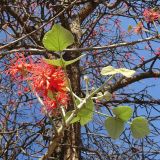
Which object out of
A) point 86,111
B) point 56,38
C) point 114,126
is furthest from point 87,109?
point 56,38

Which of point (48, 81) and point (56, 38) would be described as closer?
point (56, 38)

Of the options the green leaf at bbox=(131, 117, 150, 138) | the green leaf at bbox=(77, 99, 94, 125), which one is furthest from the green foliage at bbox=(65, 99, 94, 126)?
the green leaf at bbox=(131, 117, 150, 138)

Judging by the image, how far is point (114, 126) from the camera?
1355 millimetres

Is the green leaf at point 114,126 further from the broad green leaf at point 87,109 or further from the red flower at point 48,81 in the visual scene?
the red flower at point 48,81

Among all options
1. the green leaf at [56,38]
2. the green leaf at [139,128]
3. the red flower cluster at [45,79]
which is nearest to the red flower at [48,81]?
the red flower cluster at [45,79]

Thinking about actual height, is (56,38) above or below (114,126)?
above

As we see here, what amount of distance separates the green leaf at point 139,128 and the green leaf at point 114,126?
4 centimetres

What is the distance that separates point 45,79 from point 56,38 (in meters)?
0.19

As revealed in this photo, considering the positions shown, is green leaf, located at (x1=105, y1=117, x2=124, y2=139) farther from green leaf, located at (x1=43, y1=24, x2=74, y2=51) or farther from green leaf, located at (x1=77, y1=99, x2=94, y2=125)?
green leaf, located at (x1=43, y1=24, x2=74, y2=51)

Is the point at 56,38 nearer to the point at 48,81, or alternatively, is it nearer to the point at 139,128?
the point at 48,81

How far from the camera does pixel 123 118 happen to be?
136 cm

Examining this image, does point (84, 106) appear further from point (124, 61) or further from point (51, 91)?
point (124, 61)

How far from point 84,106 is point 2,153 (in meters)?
2.60

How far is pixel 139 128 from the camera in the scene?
4.45 feet
